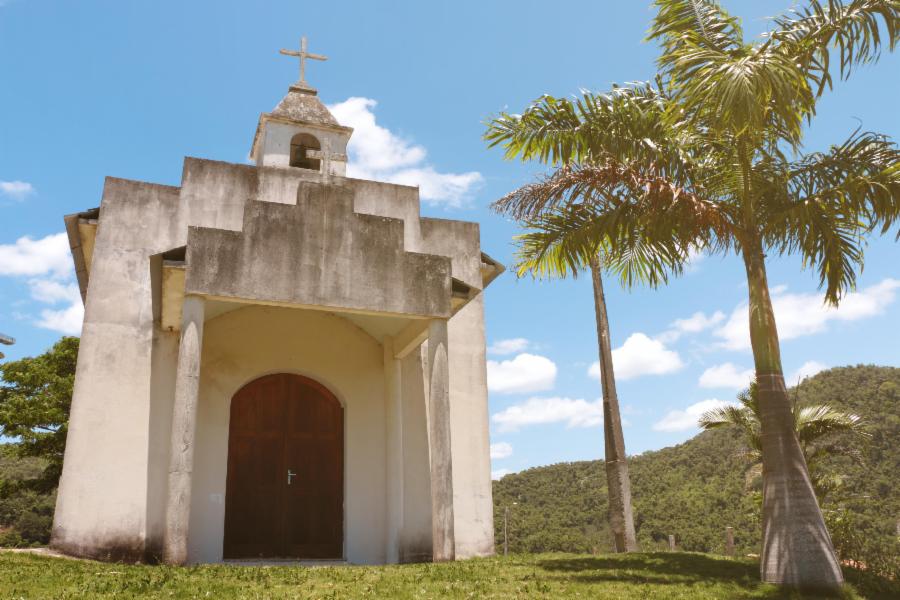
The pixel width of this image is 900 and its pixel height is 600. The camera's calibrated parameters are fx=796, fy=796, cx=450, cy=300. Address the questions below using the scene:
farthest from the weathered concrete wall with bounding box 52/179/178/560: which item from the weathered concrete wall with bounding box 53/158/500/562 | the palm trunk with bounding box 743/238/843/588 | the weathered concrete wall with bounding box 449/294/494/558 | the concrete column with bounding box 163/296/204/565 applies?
the palm trunk with bounding box 743/238/843/588

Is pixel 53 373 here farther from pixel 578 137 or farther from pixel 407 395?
pixel 578 137

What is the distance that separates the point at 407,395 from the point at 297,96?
265 inches

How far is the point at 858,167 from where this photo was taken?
1036 cm

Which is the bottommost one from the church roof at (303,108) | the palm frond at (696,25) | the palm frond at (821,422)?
the palm frond at (821,422)

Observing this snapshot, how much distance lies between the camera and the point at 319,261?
1062cm

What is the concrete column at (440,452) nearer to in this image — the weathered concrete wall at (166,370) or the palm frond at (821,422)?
the weathered concrete wall at (166,370)

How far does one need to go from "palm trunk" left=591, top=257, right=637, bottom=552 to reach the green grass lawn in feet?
15.8

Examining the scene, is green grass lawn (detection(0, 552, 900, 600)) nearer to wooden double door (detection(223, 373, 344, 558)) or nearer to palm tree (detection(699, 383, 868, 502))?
wooden double door (detection(223, 373, 344, 558))

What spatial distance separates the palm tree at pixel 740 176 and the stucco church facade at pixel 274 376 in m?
2.28

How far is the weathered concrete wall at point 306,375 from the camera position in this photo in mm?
11711

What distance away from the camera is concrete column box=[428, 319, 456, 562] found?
10.3 meters

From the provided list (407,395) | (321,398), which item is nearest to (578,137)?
(407,395)

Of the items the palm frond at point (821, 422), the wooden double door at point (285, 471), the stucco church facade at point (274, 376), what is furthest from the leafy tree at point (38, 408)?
the palm frond at point (821, 422)

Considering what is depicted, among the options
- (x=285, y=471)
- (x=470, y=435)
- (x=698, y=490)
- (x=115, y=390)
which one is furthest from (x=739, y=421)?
(x=698, y=490)
